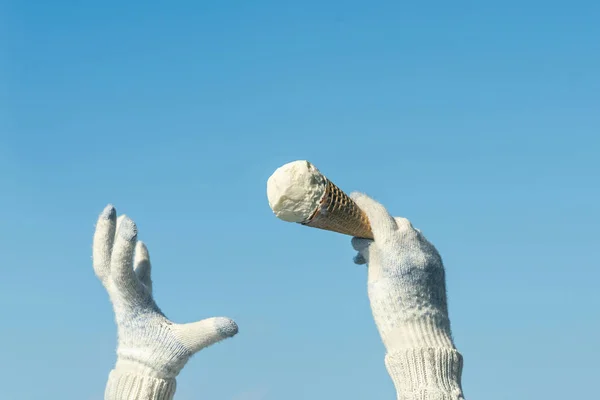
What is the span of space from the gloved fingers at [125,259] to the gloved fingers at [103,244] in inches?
5.5

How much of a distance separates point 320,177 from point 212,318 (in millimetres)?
1596

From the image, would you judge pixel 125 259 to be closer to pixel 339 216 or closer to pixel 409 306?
pixel 339 216

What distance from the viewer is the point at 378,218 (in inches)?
260

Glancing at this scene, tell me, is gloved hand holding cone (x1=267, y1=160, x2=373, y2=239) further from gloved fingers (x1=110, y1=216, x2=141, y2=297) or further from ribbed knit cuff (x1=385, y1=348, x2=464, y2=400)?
gloved fingers (x1=110, y1=216, x2=141, y2=297)

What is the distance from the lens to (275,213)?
259 inches

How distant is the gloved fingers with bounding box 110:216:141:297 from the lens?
744 cm

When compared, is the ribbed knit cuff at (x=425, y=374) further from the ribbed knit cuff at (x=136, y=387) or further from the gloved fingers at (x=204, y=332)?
the ribbed knit cuff at (x=136, y=387)

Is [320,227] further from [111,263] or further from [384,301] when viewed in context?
[111,263]

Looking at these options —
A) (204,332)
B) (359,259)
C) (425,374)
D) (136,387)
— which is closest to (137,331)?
(136,387)

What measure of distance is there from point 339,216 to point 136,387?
2.15 m

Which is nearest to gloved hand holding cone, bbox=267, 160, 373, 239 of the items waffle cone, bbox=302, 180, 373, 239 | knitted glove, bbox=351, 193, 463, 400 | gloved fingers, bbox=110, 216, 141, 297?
waffle cone, bbox=302, 180, 373, 239

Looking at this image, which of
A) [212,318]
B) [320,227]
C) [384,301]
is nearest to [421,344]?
[384,301]

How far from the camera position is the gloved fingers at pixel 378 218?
6570 mm

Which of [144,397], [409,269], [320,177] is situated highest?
[320,177]
